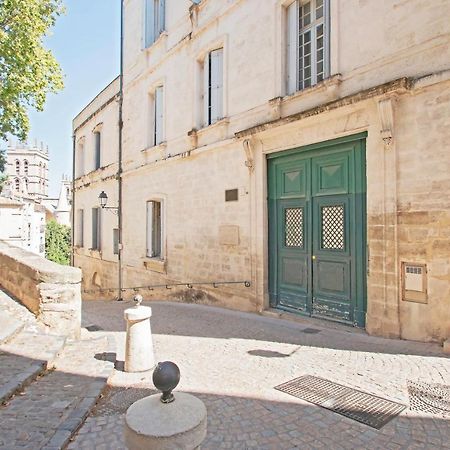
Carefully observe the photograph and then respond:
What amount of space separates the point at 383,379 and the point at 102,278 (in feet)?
42.8

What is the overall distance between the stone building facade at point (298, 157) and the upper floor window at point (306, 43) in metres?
0.03

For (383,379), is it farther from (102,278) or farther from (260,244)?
(102,278)

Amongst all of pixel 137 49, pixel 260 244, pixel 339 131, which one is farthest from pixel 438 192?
pixel 137 49

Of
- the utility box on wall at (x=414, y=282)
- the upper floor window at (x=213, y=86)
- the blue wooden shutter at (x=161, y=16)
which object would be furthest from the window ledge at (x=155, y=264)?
the blue wooden shutter at (x=161, y=16)

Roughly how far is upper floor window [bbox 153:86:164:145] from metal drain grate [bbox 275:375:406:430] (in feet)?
29.7

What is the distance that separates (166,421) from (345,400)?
2.38 m

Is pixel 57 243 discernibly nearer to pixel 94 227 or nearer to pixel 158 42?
pixel 94 227

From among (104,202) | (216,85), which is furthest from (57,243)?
(216,85)

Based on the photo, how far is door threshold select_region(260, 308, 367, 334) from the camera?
6.04 m

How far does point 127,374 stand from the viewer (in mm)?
4230

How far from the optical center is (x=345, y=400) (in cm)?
354

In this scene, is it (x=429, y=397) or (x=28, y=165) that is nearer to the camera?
(x=429, y=397)

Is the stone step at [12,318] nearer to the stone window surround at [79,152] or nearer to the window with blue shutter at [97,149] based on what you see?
the window with blue shutter at [97,149]

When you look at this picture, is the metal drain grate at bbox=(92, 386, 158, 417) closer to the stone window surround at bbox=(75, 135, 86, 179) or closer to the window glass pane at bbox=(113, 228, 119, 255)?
the window glass pane at bbox=(113, 228, 119, 255)
